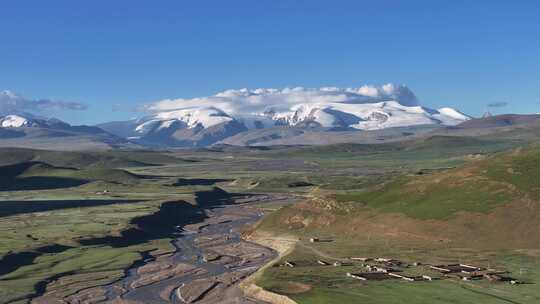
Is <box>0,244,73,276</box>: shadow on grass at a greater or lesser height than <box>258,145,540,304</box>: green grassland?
lesser

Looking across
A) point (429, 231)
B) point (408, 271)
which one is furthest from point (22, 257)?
point (429, 231)

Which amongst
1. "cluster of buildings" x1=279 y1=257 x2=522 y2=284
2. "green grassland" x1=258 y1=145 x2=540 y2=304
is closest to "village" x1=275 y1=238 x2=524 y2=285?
"cluster of buildings" x1=279 y1=257 x2=522 y2=284

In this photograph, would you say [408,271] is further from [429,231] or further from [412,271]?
[429,231]

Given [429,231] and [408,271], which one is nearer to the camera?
[408,271]

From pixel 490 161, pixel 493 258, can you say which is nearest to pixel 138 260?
pixel 493 258

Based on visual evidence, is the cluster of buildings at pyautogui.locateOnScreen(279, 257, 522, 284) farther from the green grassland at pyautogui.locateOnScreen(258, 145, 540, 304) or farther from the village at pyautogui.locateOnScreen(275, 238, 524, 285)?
the green grassland at pyautogui.locateOnScreen(258, 145, 540, 304)

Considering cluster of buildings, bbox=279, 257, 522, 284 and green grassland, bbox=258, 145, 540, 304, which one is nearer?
green grassland, bbox=258, 145, 540, 304

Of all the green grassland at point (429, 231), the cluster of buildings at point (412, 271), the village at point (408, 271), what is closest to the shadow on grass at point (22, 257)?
the green grassland at point (429, 231)

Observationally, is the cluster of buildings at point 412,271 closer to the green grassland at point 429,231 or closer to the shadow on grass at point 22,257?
the green grassland at point 429,231

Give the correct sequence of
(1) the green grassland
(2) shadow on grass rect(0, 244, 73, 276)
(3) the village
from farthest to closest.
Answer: (2) shadow on grass rect(0, 244, 73, 276)
(3) the village
(1) the green grassland
